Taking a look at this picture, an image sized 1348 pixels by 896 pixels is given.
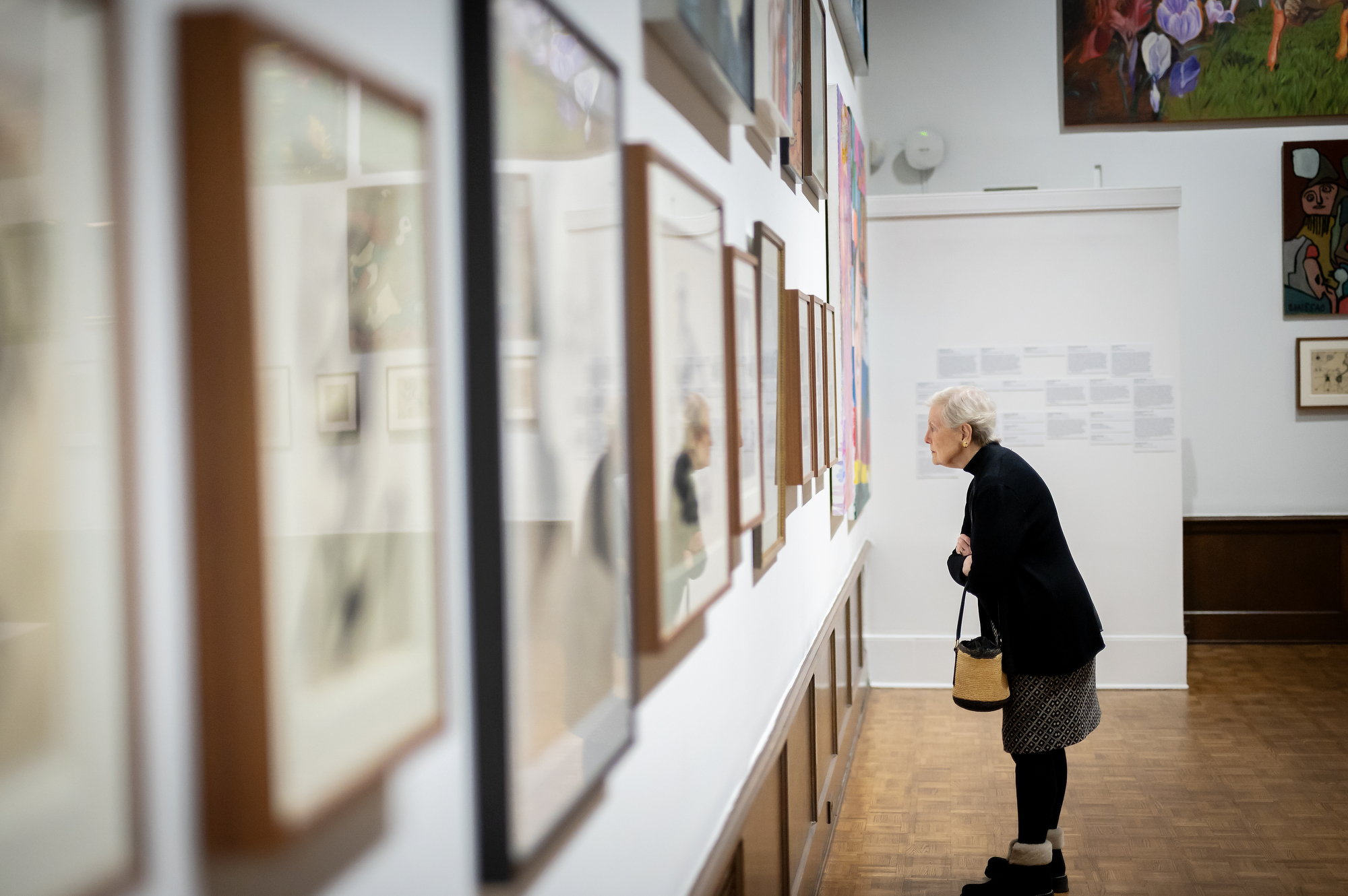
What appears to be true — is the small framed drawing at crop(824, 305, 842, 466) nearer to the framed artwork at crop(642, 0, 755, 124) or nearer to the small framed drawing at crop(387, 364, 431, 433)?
the framed artwork at crop(642, 0, 755, 124)

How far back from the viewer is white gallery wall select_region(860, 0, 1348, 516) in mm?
9039

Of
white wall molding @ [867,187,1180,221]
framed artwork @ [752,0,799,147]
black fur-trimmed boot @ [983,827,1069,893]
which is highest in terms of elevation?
white wall molding @ [867,187,1180,221]

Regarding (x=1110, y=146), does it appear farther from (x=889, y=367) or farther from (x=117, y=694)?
(x=117, y=694)

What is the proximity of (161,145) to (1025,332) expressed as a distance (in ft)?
24.8

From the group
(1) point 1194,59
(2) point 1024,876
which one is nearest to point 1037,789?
(2) point 1024,876

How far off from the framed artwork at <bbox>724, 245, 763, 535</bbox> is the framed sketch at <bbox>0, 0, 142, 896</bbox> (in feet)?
5.67

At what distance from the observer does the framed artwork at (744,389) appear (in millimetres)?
2334

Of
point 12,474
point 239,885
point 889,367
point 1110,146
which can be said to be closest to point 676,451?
point 239,885

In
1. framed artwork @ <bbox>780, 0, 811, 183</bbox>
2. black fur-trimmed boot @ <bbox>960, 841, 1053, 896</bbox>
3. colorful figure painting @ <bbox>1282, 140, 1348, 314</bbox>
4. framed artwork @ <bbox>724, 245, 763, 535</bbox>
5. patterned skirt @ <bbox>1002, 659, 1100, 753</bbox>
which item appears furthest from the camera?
→ colorful figure painting @ <bbox>1282, 140, 1348, 314</bbox>

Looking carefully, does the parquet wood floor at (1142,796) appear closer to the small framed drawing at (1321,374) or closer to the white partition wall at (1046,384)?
the white partition wall at (1046,384)

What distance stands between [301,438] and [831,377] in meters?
4.06

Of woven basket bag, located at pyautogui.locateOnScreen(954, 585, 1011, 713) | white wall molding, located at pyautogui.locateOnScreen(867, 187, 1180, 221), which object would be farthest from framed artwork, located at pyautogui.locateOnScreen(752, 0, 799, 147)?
white wall molding, located at pyautogui.locateOnScreen(867, 187, 1180, 221)

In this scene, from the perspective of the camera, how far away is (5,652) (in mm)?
559

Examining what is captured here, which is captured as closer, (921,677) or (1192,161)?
(921,677)
